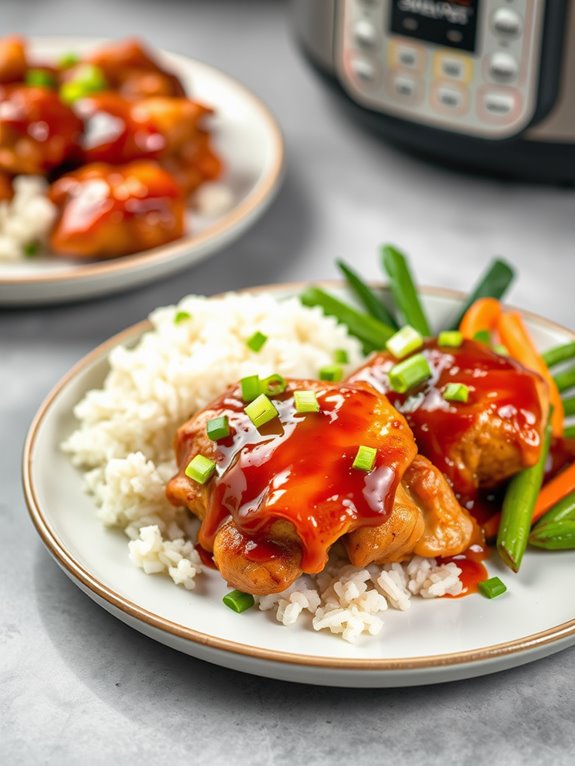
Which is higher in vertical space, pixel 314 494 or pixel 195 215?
pixel 314 494

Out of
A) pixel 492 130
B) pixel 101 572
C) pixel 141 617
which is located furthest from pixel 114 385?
pixel 492 130

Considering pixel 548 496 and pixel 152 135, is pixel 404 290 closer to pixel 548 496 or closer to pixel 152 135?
pixel 548 496

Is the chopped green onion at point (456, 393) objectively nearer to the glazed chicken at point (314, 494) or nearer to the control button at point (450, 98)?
the glazed chicken at point (314, 494)

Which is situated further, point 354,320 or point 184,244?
point 184,244

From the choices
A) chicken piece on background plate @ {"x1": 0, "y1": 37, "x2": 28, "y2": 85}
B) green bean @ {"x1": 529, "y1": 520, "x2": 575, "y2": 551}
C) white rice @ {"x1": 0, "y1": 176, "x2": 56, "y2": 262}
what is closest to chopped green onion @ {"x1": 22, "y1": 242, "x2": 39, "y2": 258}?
white rice @ {"x1": 0, "y1": 176, "x2": 56, "y2": 262}

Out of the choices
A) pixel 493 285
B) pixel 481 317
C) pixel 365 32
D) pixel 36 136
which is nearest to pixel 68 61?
pixel 36 136

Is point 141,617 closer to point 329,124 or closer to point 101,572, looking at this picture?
point 101,572
